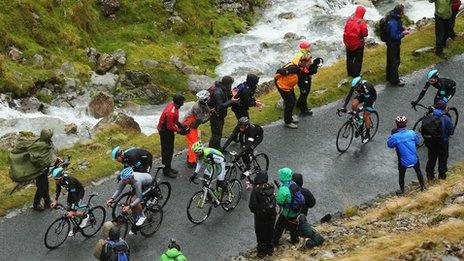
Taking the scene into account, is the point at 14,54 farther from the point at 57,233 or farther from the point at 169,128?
the point at 57,233

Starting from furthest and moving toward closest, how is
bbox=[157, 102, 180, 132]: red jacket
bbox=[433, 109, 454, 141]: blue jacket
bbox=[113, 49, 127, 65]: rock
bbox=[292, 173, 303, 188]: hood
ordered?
bbox=[113, 49, 127, 65]: rock
bbox=[157, 102, 180, 132]: red jacket
bbox=[433, 109, 454, 141]: blue jacket
bbox=[292, 173, 303, 188]: hood

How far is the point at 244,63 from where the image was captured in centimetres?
3631

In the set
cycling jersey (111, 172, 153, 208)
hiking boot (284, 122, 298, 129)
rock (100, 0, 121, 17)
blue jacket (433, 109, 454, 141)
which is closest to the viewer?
cycling jersey (111, 172, 153, 208)

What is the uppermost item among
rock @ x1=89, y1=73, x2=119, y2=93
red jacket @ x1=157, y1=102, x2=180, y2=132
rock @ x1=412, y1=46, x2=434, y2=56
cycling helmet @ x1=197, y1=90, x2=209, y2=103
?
cycling helmet @ x1=197, y1=90, x2=209, y2=103

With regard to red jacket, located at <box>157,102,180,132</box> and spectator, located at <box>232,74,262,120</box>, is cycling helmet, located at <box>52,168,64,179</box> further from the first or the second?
spectator, located at <box>232,74,262,120</box>

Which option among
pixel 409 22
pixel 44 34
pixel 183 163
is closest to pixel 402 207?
pixel 183 163

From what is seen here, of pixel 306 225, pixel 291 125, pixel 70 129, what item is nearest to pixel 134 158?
pixel 306 225

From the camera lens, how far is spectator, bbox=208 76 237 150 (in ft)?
66.9

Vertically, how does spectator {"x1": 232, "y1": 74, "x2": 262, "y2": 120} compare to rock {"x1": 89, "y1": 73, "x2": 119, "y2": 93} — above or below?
above

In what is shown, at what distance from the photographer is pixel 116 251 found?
46.4 ft

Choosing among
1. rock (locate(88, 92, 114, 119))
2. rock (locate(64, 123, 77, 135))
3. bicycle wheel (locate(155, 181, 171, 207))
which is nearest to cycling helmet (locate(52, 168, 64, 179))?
bicycle wheel (locate(155, 181, 171, 207))

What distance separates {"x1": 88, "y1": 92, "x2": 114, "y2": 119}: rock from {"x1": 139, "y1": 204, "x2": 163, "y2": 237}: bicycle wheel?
11972 mm

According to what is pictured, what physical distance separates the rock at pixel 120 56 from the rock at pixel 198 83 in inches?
142

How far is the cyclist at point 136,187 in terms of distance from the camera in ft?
54.2
